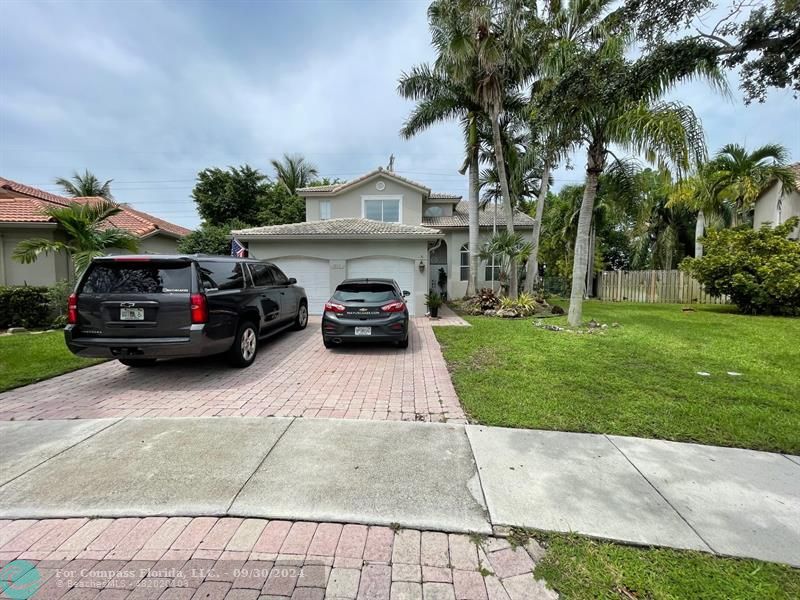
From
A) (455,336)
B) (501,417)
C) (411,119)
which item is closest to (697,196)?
(411,119)

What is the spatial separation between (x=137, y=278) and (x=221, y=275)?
3.78 ft

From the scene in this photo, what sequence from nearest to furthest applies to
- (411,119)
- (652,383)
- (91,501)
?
(91,501) → (652,383) → (411,119)

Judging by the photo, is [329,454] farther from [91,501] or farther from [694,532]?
[694,532]

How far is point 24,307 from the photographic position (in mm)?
10664

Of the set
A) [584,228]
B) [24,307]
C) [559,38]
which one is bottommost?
[24,307]

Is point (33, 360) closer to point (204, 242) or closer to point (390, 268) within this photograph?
point (390, 268)

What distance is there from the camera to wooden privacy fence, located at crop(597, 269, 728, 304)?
18.9 metres

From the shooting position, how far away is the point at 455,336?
9.27 metres

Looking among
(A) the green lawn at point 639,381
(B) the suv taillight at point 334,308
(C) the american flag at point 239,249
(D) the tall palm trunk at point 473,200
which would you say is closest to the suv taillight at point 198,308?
(B) the suv taillight at point 334,308

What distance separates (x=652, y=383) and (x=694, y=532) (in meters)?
3.64

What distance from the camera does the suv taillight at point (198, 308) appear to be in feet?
17.0

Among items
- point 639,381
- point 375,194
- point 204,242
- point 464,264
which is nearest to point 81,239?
point 204,242

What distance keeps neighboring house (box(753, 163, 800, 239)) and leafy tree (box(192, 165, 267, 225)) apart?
98.6ft

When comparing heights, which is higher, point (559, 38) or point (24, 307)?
point (559, 38)
